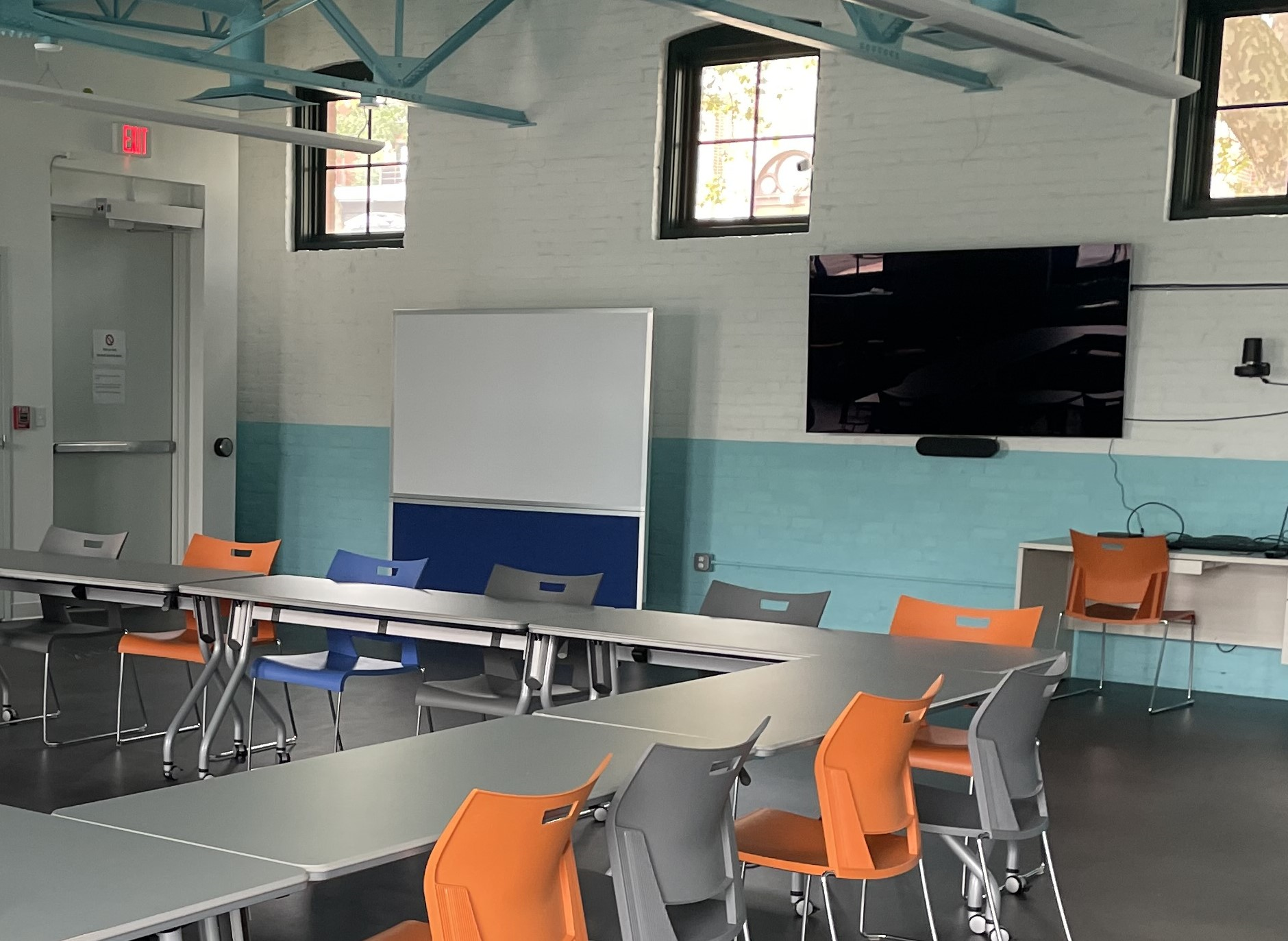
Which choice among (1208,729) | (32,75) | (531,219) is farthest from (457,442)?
(1208,729)

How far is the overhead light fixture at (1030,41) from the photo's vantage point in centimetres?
445

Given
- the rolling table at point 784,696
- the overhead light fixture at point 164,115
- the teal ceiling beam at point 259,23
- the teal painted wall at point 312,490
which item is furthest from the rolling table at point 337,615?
the teal painted wall at point 312,490

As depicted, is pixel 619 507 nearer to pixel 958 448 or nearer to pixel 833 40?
pixel 958 448

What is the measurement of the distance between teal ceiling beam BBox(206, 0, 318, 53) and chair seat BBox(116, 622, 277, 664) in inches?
115

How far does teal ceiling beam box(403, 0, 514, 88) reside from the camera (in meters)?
8.37

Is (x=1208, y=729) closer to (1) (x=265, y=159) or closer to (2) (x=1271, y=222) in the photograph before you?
(2) (x=1271, y=222)

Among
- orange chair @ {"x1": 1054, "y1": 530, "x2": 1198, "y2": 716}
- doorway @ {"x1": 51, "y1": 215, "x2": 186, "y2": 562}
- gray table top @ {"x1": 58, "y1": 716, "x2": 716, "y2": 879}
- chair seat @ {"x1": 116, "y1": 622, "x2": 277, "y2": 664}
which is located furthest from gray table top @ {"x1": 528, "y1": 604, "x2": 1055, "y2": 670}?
doorway @ {"x1": 51, "y1": 215, "x2": 186, "y2": 562}

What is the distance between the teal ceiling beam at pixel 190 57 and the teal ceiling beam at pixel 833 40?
1.98m

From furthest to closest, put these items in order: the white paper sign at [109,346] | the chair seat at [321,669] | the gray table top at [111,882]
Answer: the white paper sign at [109,346]
the chair seat at [321,669]
the gray table top at [111,882]

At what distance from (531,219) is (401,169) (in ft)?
3.80

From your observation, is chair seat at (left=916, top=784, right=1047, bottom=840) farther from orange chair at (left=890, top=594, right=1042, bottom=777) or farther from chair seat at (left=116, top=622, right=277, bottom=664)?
chair seat at (left=116, top=622, right=277, bottom=664)

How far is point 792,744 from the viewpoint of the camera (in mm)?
3162

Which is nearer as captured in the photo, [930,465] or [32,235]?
[930,465]

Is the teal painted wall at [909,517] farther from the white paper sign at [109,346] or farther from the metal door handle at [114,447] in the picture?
the white paper sign at [109,346]
